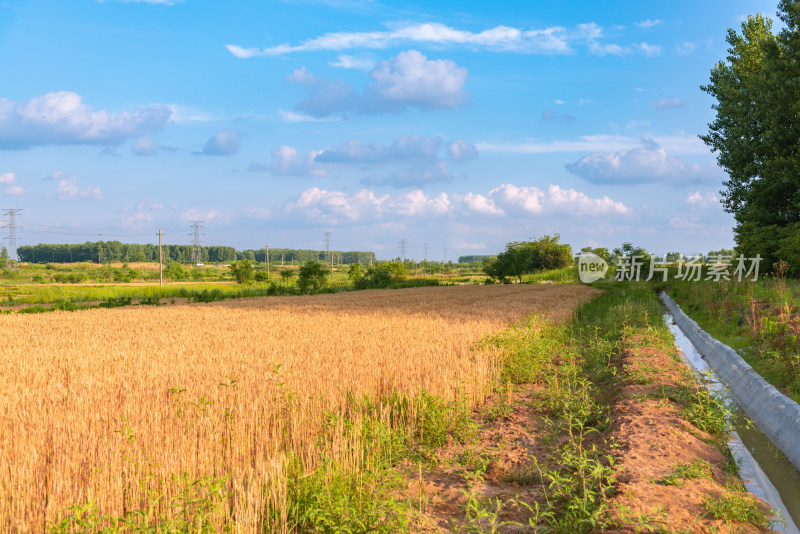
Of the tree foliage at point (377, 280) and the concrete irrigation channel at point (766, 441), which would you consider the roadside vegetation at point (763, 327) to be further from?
the tree foliage at point (377, 280)

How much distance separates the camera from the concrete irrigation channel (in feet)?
18.6

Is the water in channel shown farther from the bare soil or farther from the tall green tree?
the tall green tree

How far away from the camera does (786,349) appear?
10.4 m

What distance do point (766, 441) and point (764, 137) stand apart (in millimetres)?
27282

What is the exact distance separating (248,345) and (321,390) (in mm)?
4888

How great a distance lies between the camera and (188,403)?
627 cm

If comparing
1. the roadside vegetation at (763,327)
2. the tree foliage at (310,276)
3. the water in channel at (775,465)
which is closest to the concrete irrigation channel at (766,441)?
the water in channel at (775,465)

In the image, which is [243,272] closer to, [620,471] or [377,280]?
[377,280]

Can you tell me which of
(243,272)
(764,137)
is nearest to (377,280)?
(243,272)

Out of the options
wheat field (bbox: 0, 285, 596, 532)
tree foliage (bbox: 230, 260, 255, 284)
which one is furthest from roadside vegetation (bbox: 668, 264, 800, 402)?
tree foliage (bbox: 230, 260, 255, 284)

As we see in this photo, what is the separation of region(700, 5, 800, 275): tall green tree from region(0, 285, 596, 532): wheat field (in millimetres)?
24603

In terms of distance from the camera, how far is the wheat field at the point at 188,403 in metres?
4.10

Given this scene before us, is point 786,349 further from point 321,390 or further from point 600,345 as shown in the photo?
point 321,390

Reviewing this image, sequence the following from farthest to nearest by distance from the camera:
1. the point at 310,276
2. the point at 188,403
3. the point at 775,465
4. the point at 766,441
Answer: the point at 310,276
the point at 766,441
the point at 775,465
the point at 188,403
